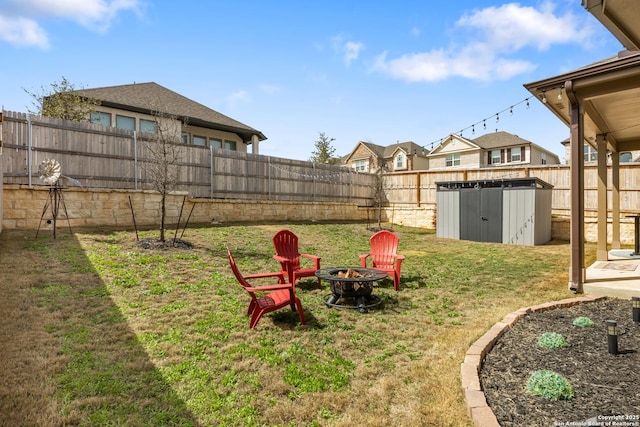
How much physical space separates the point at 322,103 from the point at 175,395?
12771 mm

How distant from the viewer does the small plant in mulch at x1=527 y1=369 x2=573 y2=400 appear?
94.8 inches

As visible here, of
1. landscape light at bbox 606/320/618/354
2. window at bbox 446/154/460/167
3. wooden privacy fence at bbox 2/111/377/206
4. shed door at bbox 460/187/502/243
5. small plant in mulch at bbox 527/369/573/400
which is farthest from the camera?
window at bbox 446/154/460/167

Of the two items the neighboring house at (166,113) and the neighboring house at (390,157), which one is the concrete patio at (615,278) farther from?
the neighboring house at (390,157)

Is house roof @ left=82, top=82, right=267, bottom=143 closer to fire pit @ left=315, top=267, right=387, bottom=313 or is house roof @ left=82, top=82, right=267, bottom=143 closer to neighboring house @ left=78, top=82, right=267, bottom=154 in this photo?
neighboring house @ left=78, top=82, right=267, bottom=154

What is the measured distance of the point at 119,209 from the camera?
9.84m

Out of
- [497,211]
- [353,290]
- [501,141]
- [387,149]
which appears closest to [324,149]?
[387,149]

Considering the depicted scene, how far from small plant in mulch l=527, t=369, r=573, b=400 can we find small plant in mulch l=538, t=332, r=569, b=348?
2.66ft

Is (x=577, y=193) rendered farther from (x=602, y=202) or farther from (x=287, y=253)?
(x=287, y=253)

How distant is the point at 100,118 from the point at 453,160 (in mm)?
26888

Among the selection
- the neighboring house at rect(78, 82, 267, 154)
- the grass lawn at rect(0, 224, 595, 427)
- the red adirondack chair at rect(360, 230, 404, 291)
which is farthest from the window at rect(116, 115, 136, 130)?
the red adirondack chair at rect(360, 230, 404, 291)

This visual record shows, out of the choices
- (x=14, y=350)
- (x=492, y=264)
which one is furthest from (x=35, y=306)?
(x=492, y=264)

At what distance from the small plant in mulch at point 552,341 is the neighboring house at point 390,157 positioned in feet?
94.9

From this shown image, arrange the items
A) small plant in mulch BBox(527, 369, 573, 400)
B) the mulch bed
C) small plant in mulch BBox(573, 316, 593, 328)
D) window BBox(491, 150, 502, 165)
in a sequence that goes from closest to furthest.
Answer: the mulch bed → small plant in mulch BBox(527, 369, 573, 400) → small plant in mulch BBox(573, 316, 593, 328) → window BBox(491, 150, 502, 165)

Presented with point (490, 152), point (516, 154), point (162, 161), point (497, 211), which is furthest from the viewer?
point (490, 152)
